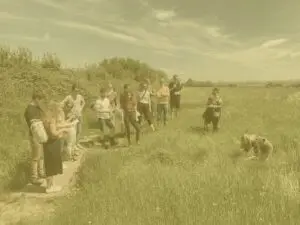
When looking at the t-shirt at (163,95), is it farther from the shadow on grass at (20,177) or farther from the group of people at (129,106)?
the shadow on grass at (20,177)

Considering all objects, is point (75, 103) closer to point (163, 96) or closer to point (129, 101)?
point (129, 101)

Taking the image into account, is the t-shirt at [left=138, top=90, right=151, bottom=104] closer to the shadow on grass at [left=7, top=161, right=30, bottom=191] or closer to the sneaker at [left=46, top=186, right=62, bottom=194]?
the shadow on grass at [left=7, top=161, right=30, bottom=191]

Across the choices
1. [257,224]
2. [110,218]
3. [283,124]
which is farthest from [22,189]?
[283,124]

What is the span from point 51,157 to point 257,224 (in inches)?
197

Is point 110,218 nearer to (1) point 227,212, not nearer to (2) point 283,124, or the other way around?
(1) point 227,212

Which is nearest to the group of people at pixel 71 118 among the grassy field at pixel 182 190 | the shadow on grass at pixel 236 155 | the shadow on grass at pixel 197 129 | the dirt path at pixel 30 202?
the dirt path at pixel 30 202

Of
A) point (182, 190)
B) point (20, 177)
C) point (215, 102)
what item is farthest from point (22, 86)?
point (182, 190)

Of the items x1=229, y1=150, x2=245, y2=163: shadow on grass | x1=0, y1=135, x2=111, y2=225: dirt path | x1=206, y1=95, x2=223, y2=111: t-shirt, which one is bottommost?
x1=0, y1=135, x2=111, y2=225: dirt path

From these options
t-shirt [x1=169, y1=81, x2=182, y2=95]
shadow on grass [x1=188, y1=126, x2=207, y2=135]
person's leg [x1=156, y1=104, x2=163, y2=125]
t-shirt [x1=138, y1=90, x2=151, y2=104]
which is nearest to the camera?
t-shirt [x1=138, y1=90, x2=151, y2=104]

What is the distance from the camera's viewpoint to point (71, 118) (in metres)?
12.6

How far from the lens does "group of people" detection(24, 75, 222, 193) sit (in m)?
8.98

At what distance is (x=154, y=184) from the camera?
25.1ft

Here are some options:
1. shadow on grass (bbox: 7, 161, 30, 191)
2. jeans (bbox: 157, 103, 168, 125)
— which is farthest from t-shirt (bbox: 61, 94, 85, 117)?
jeans (bbox: 157, 103, 168, 125)

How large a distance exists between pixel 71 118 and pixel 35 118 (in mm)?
3704
